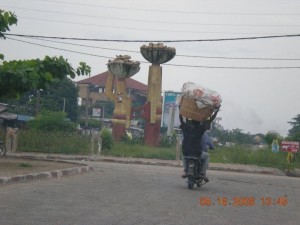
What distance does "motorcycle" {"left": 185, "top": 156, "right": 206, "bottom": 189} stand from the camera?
1088 cm

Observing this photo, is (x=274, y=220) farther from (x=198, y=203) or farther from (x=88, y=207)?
(x=88, y=207)

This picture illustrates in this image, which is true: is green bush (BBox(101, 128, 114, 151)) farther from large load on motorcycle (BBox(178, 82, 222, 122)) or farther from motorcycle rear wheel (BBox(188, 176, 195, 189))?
large load on motorcycle (BBox(178, 82, 222, 122))

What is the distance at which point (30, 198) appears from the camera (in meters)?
8.42

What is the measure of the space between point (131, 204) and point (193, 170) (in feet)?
9.87

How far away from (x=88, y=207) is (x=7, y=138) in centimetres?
1766

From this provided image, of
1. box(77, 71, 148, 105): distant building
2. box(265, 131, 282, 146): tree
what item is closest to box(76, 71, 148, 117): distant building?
box(77, 71, 148, 105): distant building

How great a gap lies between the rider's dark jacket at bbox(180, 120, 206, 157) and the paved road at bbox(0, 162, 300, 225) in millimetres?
831

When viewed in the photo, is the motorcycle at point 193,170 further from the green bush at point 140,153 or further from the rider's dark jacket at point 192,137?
the green bush at point 140,153

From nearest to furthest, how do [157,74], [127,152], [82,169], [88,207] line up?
[88,207] → [82,169] → [127,152] → [157,74]

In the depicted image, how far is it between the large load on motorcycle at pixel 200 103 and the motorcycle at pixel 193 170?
867 mm

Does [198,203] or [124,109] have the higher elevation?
[124,109]

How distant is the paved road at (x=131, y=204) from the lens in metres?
6.89

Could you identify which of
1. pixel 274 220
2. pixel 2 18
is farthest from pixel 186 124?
pixel 2 18
